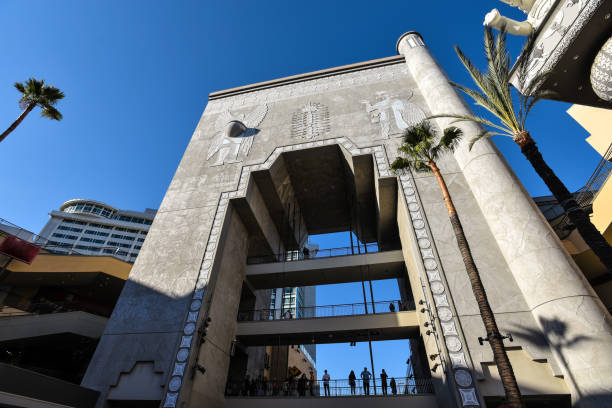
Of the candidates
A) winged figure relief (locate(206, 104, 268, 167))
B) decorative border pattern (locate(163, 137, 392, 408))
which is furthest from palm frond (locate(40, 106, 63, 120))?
decorative border pattern (locate(163, 137, 392, 408))

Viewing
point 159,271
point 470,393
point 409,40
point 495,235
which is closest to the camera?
point 470,393

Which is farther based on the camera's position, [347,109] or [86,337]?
[347,109]

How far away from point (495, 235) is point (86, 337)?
73.4ft

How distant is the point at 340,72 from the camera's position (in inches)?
979

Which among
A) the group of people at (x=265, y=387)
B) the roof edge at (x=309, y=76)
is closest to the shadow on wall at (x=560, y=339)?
the group of people at (x=265, y=387)

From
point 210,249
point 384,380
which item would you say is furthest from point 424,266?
point 210,249

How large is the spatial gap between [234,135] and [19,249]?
50.8ft

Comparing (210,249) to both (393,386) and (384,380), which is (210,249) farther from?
(393,386)

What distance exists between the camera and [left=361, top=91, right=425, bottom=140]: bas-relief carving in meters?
19.3

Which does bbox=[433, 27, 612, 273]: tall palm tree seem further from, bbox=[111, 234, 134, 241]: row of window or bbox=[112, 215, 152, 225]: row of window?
bbox=[112, 215, 152, 225]: row of window

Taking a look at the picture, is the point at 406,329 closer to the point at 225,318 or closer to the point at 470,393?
the point at 470,393

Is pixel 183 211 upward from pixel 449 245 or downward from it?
upward

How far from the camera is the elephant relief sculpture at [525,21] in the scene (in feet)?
31.8

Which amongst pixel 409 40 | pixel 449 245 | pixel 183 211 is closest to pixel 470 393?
pixel 449 245
